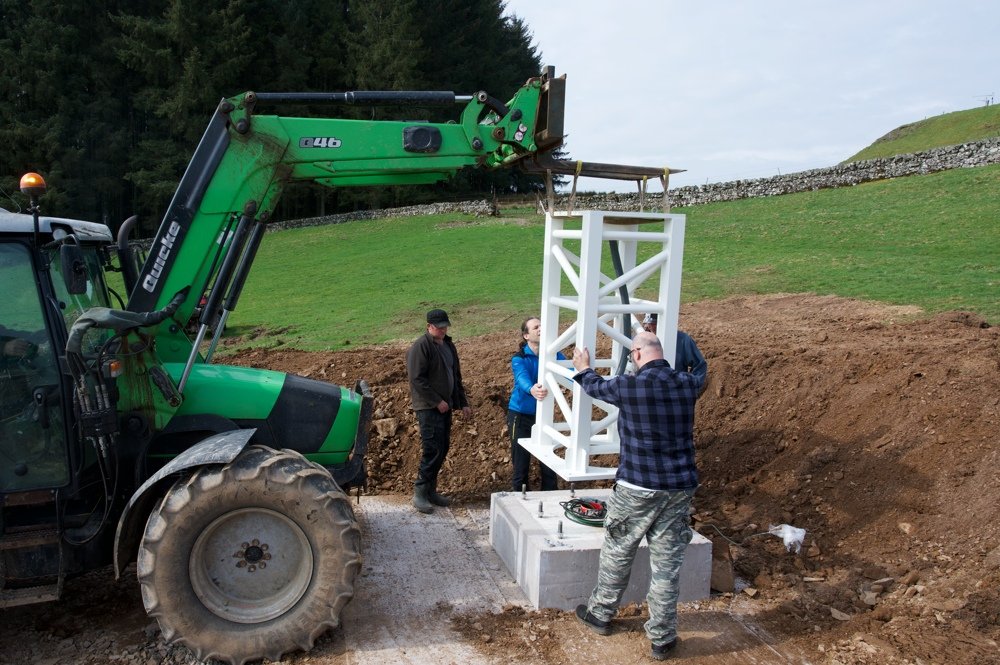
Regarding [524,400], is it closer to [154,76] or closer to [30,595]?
[30,595]

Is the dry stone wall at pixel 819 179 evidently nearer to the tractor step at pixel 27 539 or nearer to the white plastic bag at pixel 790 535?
the white plastic bag at pixel 790 535

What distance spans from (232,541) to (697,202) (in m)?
25.4

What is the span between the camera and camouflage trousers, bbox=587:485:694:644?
4.25m

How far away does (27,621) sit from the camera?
4.61m

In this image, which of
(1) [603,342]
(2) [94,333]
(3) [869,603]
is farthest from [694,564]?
(1) [603,342]

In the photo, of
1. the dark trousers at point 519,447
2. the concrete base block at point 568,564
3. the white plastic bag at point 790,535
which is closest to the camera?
the concrete base block at point 568,564

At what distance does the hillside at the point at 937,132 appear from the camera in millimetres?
38469

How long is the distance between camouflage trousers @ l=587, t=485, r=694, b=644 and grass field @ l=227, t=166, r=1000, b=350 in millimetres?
7832

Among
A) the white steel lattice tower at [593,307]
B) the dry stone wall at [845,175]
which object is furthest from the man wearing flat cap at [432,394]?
the dry stone wall at [845,175]

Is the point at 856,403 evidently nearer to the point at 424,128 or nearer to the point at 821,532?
the point at 821,532

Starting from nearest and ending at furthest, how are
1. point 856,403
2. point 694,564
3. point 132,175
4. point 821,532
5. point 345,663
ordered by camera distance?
point 345,663 < point 694,564 < point 821,532 < point 856,403 < point 132,175

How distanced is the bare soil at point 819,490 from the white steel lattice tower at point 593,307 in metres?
1.20

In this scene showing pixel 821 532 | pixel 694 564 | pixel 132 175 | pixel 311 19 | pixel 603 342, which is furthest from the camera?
pixel 311 19

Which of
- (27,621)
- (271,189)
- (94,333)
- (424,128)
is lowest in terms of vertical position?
(27,621)
